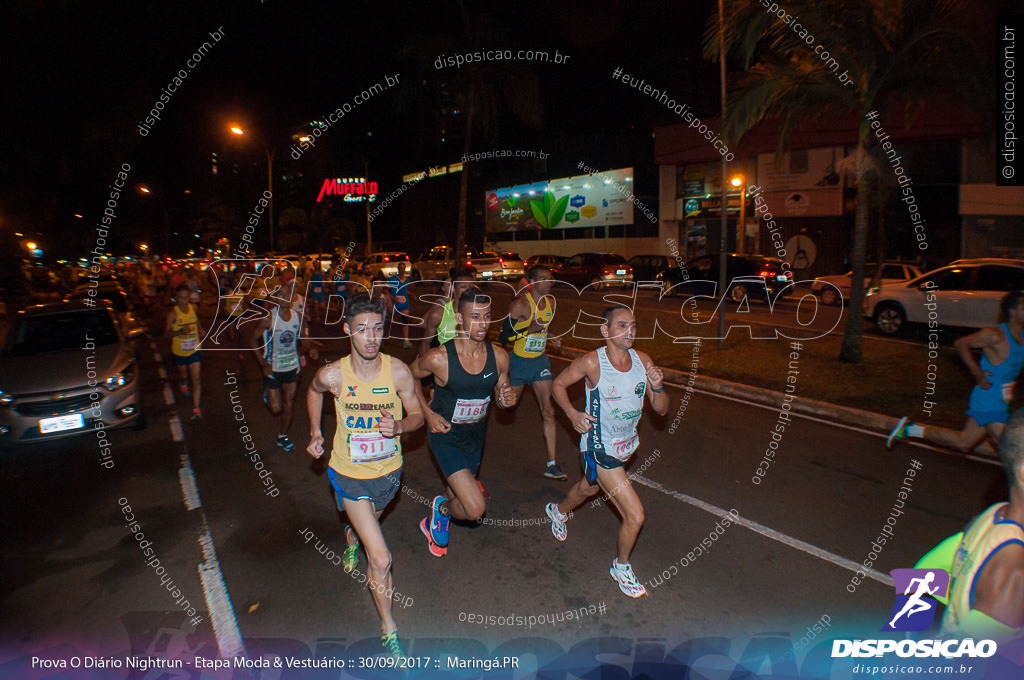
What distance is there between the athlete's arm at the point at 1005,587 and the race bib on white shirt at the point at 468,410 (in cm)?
304

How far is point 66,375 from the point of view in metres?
7.16

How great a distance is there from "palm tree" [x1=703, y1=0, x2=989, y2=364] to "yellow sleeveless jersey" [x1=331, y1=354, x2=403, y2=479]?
385 inches

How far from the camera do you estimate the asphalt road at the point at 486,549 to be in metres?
3.74

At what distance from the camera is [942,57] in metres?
9.88

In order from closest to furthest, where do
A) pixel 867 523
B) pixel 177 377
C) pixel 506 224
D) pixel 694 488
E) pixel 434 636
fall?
pixel 434 636 < pixel 867 523 < pixel 694 488 < pixel 177 377 < pixel 506 224

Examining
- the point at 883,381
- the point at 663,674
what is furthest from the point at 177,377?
the point at 883,381

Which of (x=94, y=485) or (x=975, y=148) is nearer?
(x=94, y=485)

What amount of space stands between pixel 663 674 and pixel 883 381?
818 centimetres

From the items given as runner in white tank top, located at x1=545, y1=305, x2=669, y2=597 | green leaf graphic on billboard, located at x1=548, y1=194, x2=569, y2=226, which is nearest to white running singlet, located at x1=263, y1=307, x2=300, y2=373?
runner in white tank top, located at x1=545, y1=305, x2=669, y2=597

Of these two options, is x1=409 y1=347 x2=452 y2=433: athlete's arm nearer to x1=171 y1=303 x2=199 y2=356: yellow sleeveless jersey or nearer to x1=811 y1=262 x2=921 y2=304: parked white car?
x1=171 y1=303 x2=199 y2=356: yellow sleeveless jersey

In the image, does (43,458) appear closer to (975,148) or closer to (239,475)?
(239,475)

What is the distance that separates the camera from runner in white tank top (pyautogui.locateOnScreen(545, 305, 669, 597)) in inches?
159

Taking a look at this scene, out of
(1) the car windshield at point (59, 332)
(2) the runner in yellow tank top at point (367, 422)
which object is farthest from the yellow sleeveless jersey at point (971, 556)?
(1) the car windshield at point (59, 332)

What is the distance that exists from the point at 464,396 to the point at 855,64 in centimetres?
1019
